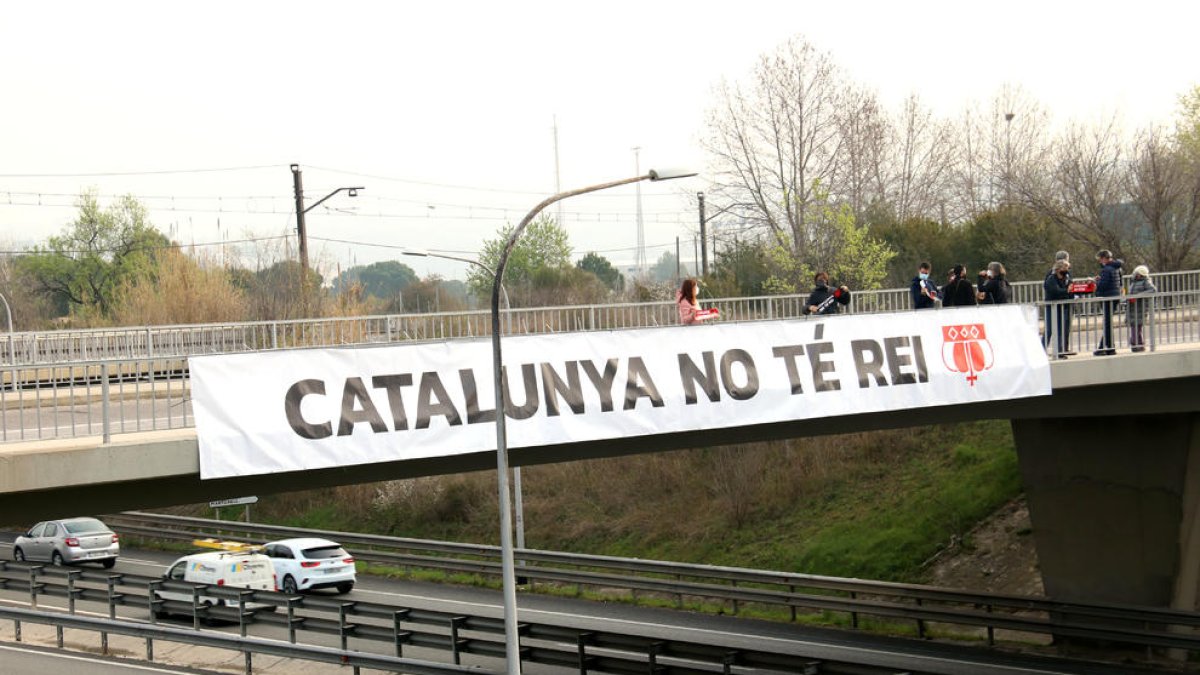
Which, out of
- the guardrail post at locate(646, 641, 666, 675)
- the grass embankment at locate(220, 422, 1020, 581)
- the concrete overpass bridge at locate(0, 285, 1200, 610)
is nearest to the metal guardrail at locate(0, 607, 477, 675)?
the guardrail post at locate(646, 641, 666, 675)

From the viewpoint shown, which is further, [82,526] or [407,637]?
[82,526]

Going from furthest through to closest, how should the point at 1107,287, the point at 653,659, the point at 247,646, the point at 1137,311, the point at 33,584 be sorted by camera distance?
the point at 33,584
the point at 247,646
the point at 1107,287
the point at 1137,311
the point at 653,659

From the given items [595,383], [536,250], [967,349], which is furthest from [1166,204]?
[536,250]

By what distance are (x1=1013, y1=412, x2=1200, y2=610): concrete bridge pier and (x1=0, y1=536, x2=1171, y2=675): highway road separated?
2.26 m

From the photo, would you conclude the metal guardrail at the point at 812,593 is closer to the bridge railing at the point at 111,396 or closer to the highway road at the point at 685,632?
the highway road at the point at 685,632

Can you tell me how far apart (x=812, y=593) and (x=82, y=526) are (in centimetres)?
2164

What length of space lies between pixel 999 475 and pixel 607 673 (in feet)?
50.9

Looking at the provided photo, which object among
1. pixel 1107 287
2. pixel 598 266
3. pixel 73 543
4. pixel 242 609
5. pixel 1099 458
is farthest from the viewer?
pixel 598 266

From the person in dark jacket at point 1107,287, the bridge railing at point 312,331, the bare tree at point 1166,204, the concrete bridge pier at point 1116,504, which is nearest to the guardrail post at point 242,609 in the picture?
the bridge railing at point 312,331

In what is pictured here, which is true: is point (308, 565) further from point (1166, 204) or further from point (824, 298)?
point (1166, 204)

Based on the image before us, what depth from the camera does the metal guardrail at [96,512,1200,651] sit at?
23484 mm

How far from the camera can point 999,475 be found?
111 feet

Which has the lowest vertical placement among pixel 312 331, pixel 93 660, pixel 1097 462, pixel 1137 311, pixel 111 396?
pixel 93 660

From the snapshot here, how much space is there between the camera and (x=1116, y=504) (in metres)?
24.4
